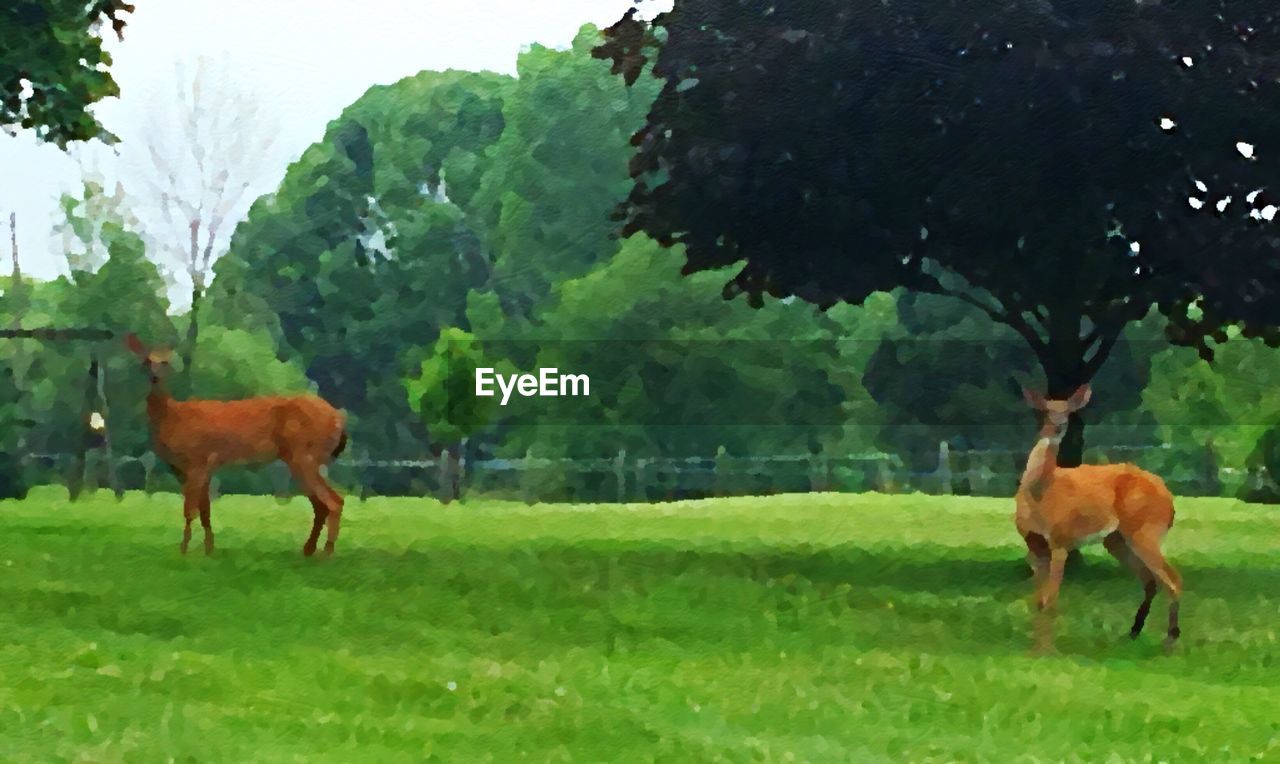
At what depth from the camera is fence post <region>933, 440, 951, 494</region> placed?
13305 millimetres

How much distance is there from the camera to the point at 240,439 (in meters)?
10.5

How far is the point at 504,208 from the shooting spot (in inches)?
475

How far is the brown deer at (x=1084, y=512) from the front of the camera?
8594 millimetres

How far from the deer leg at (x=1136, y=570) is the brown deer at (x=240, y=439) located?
4.46 m

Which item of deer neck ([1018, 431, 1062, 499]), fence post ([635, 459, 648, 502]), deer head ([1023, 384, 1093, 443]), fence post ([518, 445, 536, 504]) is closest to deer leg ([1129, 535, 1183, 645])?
deer neck ([1018, 431, 1062, 499])

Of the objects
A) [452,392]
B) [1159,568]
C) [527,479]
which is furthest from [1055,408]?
[527,479]

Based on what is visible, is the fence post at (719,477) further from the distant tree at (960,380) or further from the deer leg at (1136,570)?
the deer leg at (1136,570)

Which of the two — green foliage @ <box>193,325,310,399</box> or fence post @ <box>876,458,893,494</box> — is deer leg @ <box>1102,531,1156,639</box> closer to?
fence post @ <box>876,458,893,494</box>

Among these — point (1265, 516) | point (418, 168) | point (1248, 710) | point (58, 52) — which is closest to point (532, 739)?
point (1248, 710)

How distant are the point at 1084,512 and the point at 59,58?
258 inches

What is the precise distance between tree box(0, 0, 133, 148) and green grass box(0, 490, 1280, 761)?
96.0 inches

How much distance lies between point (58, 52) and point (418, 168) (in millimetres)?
2852

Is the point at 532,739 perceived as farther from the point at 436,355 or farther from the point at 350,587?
the point at 436,355

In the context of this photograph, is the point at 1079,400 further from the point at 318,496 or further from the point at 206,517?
the point at 206,517
